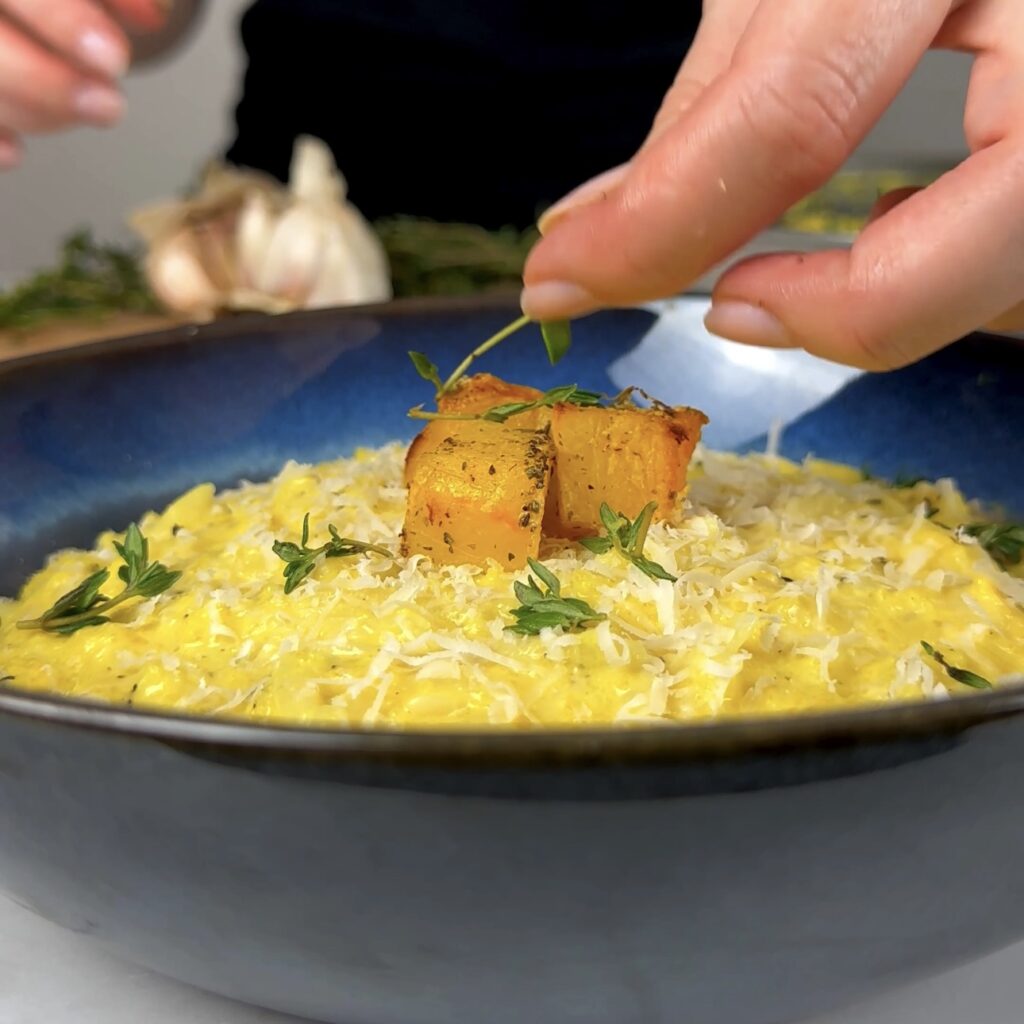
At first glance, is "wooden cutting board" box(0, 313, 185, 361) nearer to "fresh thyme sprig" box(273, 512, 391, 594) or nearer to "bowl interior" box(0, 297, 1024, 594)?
"bowl interior" box(0, 297, 1024, 594)

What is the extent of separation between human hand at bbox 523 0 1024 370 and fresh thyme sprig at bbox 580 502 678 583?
0.22 m

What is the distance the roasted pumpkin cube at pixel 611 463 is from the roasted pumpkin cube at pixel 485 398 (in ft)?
0.23

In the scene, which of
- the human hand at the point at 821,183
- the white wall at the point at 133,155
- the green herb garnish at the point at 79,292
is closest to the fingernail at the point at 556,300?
the human hand at the point at 821,183

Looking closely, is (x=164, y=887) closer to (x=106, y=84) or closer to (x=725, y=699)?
(x=725, y=699)

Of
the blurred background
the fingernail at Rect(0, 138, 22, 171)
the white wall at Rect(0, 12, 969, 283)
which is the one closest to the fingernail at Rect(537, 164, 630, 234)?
the fingernail at Rect(0, 138, 22, 171)

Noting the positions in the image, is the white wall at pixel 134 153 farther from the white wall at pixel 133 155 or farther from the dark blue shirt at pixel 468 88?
the dark blue shirt at pixel 468 88

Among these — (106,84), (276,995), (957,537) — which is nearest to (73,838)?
(276,995)

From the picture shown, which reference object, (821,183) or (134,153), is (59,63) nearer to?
(821,183)

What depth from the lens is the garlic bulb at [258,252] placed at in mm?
2701

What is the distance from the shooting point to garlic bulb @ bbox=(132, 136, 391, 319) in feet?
8.86

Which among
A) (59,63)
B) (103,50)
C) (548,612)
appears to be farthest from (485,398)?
(59,63)

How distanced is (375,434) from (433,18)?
2494 mm

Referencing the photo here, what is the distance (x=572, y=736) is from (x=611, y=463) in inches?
22.4

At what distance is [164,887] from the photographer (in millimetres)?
671
